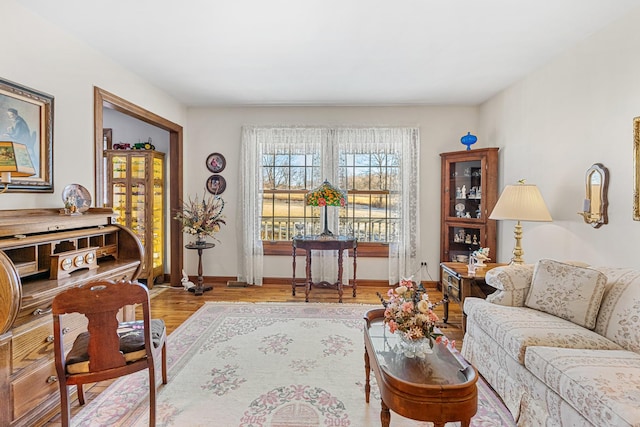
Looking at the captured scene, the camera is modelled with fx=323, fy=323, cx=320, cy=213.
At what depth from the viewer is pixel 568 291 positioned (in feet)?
7.34

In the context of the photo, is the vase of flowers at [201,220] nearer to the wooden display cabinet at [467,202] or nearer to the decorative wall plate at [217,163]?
the decorative wall plate at [217,163]

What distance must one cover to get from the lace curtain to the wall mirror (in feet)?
7.10

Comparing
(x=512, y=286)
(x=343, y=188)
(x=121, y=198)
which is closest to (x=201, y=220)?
(x=121, y=198)

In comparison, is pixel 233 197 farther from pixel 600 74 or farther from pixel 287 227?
pixel 600 74

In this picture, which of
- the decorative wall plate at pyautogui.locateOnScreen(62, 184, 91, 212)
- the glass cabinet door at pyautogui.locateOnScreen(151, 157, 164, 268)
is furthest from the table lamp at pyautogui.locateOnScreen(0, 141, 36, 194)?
the glass cabinet door at pyautogui.locateOnScreen(151, 157, 164, 268)

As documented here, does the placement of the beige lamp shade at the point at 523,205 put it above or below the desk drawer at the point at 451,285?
above

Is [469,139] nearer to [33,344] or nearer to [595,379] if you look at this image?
[595,379]

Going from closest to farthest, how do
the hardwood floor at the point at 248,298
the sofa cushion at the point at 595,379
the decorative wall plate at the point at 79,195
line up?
the sofa cushion at the point at 595,379
the decorative wall plate at the point at 79,195
the hardwood floor at the point at 248,298

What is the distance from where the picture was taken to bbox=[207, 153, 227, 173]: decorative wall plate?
4.90m

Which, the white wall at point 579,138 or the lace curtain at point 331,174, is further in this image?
the lace curtain at point 331,174

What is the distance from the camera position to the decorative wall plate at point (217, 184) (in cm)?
490

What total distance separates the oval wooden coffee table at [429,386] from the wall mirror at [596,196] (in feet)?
6.16

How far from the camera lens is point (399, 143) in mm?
4711

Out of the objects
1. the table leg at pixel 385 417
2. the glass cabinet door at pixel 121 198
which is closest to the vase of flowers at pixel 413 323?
the table leg at pixel 385 417
